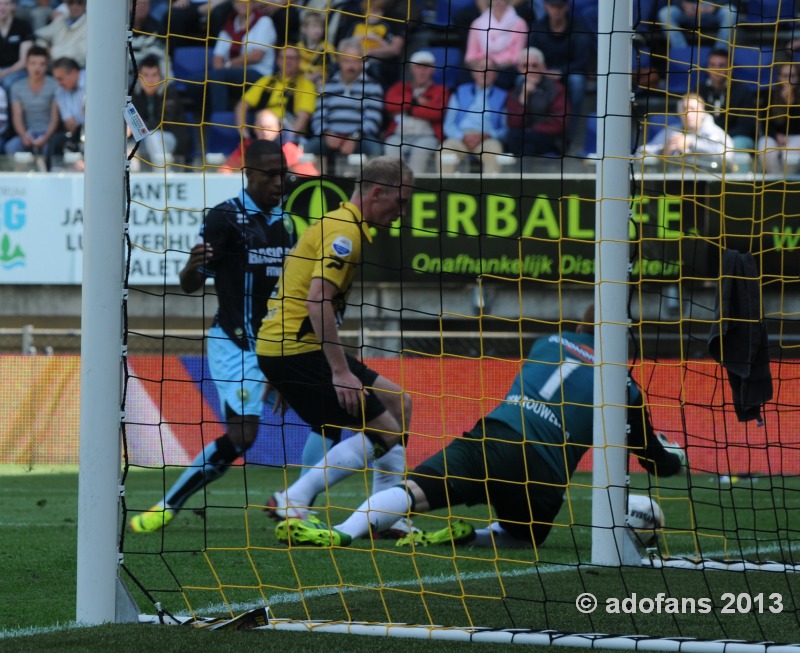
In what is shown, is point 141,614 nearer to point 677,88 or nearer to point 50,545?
point 50,545

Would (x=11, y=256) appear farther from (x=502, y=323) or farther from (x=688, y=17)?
(x=688, y=17)

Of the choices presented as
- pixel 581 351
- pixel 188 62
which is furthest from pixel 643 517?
A: pixel 188 62

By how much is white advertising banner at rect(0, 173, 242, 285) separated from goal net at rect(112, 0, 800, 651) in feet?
0.23

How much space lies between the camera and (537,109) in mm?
14367

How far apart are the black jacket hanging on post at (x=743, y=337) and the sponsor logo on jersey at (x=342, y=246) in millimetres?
1594

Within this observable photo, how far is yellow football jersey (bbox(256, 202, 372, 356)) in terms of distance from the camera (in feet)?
17.5

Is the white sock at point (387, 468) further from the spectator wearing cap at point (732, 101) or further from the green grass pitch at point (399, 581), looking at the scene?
the spectator wearing cap at point (732, 101)

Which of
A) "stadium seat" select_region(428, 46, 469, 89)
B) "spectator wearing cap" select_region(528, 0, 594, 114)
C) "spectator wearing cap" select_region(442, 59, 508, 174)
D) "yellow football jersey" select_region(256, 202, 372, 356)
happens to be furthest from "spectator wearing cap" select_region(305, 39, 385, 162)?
"yellow football jersey" select_region(256, 202, 372, 356)

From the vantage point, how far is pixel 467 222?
560 inches

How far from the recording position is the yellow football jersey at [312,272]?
17.5 feet

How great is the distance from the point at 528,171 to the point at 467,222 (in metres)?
0.93

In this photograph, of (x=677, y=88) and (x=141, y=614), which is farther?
(x=677, y=88)

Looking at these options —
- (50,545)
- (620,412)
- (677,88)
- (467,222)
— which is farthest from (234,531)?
(677,88)

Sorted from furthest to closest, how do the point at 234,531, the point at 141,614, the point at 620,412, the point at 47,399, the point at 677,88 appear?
the point at 677,88, the point at 47,399, the point at 234,531, the point at 620,412, the point at 141,614
